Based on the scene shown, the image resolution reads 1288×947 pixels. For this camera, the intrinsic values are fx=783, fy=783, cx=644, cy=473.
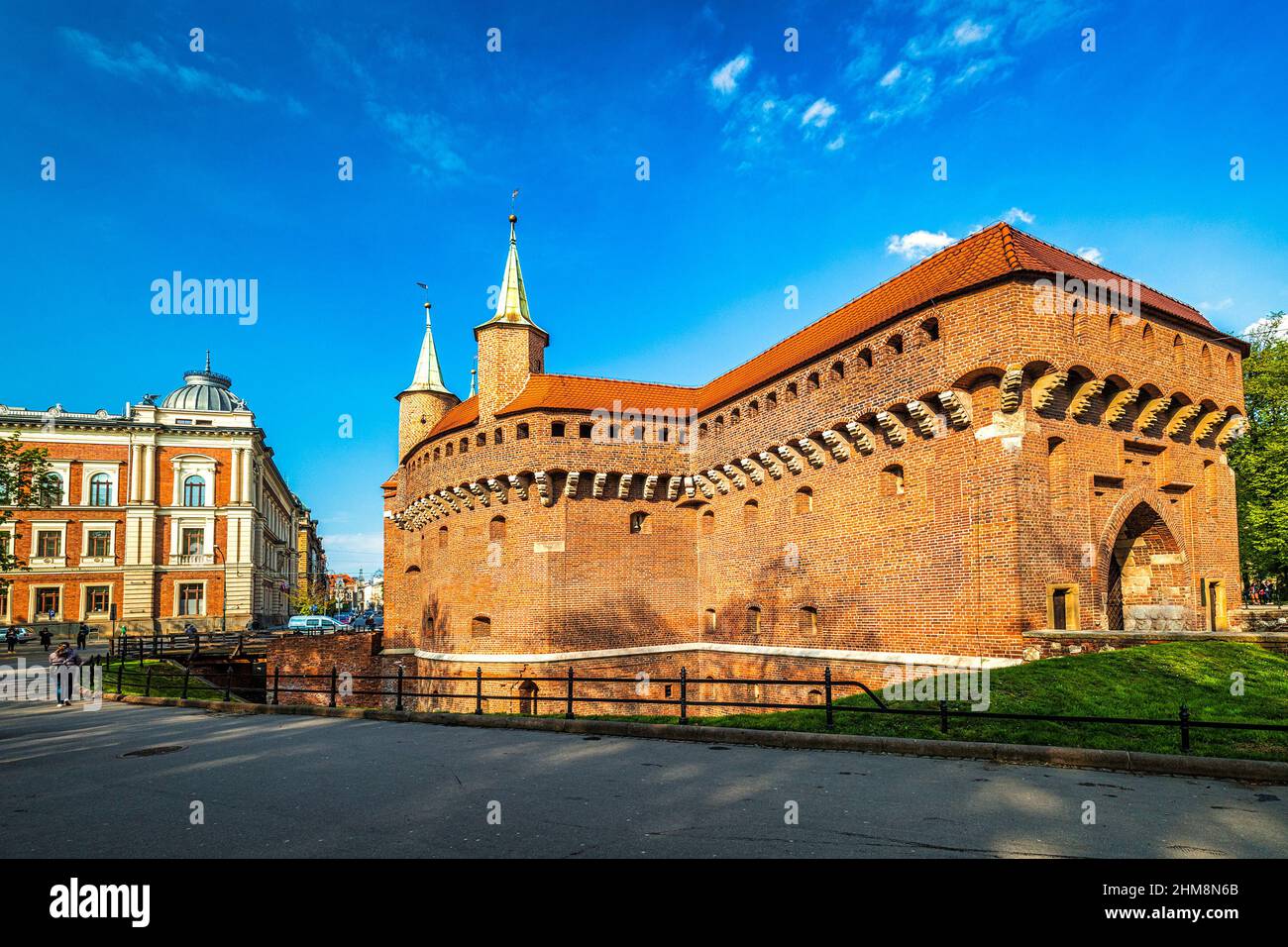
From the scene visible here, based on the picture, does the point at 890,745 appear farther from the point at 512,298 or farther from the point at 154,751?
the point at 512,298

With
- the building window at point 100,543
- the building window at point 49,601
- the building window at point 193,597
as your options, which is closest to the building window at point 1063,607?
the building window at point 193,597

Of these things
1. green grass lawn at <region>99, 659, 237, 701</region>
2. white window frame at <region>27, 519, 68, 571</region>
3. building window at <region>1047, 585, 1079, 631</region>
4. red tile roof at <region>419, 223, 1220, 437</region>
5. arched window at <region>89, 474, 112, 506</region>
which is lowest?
green grass lawn at <region>99, 659, 237, 701</region>

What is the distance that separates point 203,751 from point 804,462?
1566 cm

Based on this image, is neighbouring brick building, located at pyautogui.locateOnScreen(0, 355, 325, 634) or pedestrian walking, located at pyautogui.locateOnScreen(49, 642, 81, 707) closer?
pedestrian walking, located at pyautogui.locateOnScreen(49, 642, 81, 707)

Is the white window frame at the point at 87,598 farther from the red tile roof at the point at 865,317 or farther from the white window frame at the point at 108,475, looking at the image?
the red tile roof at the point at 865,317

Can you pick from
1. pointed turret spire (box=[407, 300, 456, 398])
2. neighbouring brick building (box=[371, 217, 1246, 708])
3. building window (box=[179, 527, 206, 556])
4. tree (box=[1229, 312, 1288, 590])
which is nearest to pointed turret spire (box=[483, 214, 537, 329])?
neighbouring brick building (box=[371, 217, 1246, 708])

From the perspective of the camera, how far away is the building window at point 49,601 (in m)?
47.6

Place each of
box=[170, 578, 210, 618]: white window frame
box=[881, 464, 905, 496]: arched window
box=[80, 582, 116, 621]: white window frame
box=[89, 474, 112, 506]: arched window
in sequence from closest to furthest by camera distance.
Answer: box=[881, 464, 905, 496]: arched window → box=[80, 582, 116, 621]: white window frame → box=[89, 474, 112, 506]: arched window → box=[170, 578, 210, 618]: white window frame

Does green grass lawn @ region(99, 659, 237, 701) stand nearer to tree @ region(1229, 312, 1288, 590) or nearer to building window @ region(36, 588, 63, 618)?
building window @ region(36, 588, 63, 618)

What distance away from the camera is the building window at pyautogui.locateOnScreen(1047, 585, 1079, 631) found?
15.7m

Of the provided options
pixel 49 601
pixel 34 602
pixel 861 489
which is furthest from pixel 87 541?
pixel 861 489

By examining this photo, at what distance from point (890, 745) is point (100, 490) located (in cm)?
5453

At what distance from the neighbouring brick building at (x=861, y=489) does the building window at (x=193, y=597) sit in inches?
1073

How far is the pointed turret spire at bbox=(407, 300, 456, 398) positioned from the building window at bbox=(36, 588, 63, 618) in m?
30.0
